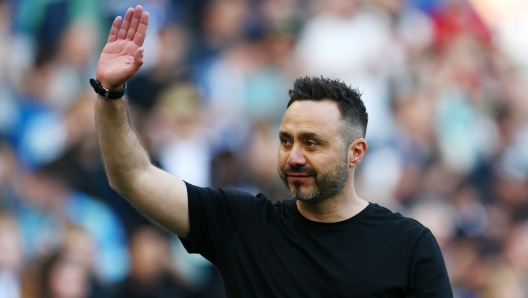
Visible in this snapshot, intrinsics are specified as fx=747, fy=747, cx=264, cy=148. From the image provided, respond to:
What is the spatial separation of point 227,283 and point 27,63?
441cm

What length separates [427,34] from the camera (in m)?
8.06

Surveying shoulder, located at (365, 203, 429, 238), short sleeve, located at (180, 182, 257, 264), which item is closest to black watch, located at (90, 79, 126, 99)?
short sleeve, located at (180, 182, 257, 264)

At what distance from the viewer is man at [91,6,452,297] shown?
9.11ft

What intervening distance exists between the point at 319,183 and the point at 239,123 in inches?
155

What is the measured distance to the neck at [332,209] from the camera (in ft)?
9.83

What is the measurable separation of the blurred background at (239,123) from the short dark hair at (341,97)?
3256mm

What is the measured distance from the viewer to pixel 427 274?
2.79 metres

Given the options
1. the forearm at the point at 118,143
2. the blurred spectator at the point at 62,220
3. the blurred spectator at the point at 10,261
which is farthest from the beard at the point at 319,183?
the blurred spectator at the point at 10,261

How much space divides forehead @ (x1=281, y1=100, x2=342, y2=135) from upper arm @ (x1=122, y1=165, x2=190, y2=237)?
1.65ft

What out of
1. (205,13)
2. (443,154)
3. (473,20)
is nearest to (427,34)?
(473,20)

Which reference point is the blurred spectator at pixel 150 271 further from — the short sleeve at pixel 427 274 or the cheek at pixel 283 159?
the short sleeve at pixel 427 274

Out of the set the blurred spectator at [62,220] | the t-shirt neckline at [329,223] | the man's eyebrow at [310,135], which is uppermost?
the man's eyebrow at [310,135]

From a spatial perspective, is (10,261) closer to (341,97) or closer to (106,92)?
(106,92)

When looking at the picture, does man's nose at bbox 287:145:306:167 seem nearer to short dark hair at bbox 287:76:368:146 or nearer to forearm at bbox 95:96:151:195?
short dark hair at bbox 287:76:368:146
